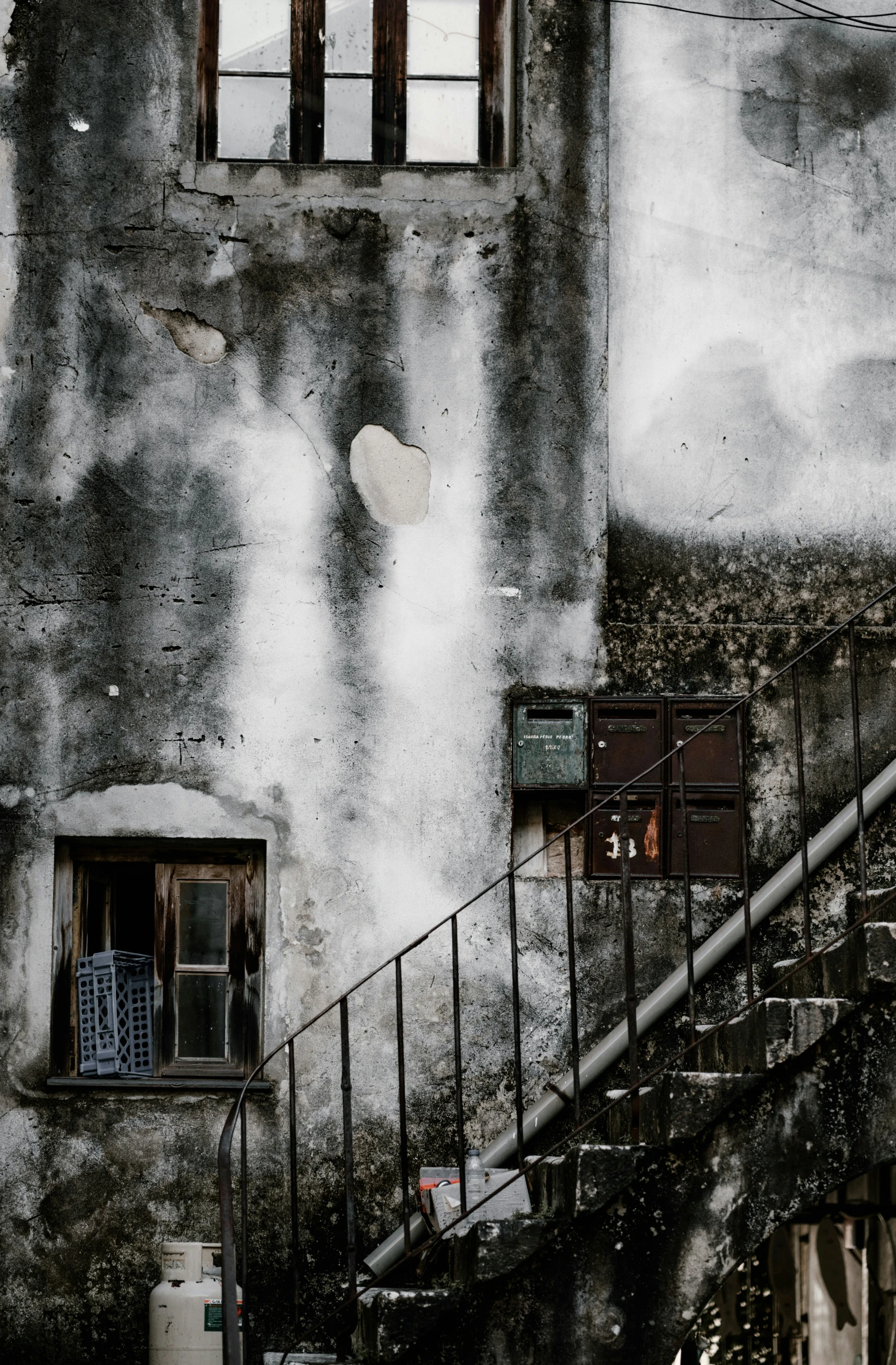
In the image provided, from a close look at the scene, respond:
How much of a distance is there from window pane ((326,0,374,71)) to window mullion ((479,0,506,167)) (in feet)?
1.68

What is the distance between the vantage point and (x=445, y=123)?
6262mm

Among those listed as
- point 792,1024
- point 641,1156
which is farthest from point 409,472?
point 641,1156

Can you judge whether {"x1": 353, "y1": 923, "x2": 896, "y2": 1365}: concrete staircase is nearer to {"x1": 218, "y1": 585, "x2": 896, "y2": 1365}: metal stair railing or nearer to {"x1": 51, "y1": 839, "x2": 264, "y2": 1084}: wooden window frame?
{"x1": 218, "y1": 585, "x2": 896, "y2": 1365}: metal stair railing

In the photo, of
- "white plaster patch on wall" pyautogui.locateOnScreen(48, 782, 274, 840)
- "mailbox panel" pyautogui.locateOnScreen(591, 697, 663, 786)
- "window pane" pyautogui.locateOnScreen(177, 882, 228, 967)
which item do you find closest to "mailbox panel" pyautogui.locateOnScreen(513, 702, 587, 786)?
"mailbox panel" pyautogui.locateOnScreen(591, 697, 663, 786)

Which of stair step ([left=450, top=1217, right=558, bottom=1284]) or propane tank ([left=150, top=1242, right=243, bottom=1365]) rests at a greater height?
stair step ([left=450, top=1217, right=558, bottom=1284])

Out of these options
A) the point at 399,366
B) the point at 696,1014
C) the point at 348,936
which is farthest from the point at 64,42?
the point at 696,1014

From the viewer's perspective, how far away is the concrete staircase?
4145mm

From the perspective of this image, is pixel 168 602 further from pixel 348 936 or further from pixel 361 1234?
pixel 361 1234

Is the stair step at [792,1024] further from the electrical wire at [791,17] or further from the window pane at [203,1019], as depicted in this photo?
the electrical wire at [791,17]

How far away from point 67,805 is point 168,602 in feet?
3.23

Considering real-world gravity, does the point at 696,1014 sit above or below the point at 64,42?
below

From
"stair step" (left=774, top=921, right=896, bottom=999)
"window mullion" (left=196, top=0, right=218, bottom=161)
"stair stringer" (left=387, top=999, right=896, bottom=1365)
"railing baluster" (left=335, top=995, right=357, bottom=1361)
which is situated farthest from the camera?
"window mullion" (left=196, top=0, right=218, bottom=161)

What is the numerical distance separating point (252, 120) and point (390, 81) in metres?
0.66

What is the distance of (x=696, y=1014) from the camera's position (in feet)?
19.0
